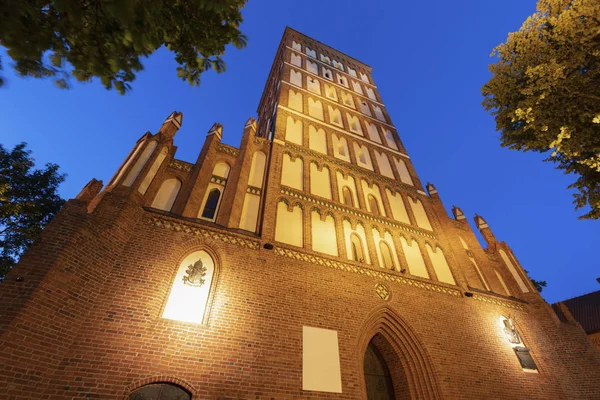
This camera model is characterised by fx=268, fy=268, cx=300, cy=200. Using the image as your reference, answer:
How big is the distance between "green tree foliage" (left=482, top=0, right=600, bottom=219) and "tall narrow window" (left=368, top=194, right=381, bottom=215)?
5.54 meters

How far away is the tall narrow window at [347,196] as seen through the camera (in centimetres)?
1129

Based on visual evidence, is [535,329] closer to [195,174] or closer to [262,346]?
[262,346]

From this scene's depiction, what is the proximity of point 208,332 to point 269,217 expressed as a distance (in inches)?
154

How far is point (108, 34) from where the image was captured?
371cm

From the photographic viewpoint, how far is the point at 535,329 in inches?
411

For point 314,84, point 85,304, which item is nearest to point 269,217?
point 85,304

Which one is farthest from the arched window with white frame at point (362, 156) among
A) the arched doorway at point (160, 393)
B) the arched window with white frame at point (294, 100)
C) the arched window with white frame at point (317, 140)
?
the arched doorway at point (160, 393)

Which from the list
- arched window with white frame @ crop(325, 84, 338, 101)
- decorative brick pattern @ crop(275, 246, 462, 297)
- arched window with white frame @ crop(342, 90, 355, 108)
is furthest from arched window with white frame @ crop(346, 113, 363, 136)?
decorative brick pattern @ crop(275, 246, 462, 297)

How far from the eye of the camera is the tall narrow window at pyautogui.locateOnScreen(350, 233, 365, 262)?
30.8 feet

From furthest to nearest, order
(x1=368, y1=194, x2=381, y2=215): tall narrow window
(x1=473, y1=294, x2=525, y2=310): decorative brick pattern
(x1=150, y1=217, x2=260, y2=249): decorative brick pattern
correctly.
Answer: (x1=368, y1=194, x2=381, y2=215): tall narrow window, (x1=473, y1=294, x2=525, y2=310): decorative brick pattern, (x1=150, y1=217, x2=260, y2=249): decorative brick pattern

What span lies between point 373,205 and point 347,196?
4.44 feet

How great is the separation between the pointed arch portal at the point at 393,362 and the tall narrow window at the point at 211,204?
5.77 m

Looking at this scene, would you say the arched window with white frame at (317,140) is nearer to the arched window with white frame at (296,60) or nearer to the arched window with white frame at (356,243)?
the arched window with white frame at (356,243)

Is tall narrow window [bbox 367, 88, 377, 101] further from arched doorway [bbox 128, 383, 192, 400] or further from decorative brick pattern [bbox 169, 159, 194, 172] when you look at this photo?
arched doorway [bbox 128, 383, 192, 400]
